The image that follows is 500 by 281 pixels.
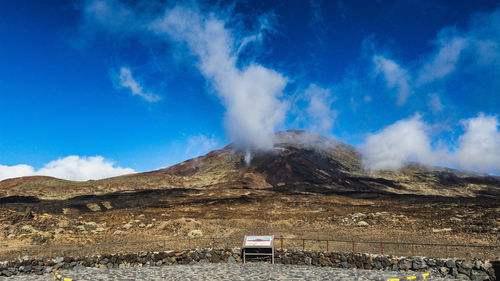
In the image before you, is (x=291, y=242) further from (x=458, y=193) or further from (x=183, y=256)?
(x=458, y=193)

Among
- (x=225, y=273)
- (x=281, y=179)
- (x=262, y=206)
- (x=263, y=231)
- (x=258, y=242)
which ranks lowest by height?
(x=225, y=273)

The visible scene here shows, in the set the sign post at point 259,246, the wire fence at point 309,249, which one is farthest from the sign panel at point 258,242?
the wire fence at point 309,249

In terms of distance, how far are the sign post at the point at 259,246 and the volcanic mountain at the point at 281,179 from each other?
73583 mm

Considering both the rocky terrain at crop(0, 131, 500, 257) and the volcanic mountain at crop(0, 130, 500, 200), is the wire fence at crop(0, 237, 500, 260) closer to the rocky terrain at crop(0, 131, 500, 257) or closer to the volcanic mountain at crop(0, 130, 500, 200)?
the rocky terrain at crop(0, 131, 500, 257)

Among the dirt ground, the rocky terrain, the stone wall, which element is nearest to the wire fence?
the dirt ground

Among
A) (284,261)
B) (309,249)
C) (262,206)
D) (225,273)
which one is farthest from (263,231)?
(262,206)

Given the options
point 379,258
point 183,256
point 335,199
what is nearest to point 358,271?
point 379,258

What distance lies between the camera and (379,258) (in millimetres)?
20922

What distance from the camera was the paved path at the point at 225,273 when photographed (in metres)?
17.3

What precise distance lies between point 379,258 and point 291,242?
40.3ft

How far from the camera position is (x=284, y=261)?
22484 millimetres

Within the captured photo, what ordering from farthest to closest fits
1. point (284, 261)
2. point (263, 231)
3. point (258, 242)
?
point (263, 231) → point (284, 261) → point (258, 242)

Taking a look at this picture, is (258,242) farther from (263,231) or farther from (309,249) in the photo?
(263,231)

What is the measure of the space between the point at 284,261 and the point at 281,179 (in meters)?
96.6
